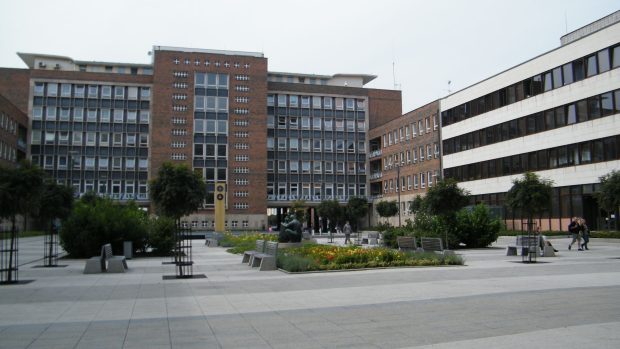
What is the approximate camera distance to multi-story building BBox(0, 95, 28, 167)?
62.7 metres

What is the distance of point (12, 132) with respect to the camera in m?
66.7

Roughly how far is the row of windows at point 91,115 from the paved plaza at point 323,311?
63.7 m

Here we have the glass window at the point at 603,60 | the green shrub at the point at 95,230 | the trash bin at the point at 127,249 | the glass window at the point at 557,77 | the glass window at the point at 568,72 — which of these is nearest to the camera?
the green shrub at the point at 95,230

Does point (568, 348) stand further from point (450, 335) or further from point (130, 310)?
point (130, 310)

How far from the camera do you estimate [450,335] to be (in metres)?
7.54

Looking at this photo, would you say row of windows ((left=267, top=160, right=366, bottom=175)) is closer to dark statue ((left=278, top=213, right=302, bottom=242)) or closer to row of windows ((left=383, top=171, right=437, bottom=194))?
row of windows ((left=383, top=171, right=437, bottom=194))

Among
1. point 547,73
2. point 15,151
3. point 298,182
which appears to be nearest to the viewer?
point 547,73

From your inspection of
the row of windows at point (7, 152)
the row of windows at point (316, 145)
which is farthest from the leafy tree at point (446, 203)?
the row of windows at point (316, 145)

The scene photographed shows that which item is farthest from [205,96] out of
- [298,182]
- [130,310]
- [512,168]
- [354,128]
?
[130,310]

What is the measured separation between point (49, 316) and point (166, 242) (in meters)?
18.2

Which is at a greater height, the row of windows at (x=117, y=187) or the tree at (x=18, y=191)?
the row of windows at (x=117, y=187)

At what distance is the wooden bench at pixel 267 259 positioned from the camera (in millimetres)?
18297

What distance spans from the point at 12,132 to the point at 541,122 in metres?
59.4

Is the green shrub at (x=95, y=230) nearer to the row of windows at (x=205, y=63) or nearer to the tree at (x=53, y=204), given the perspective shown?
the tree at (x=53, y=204)
